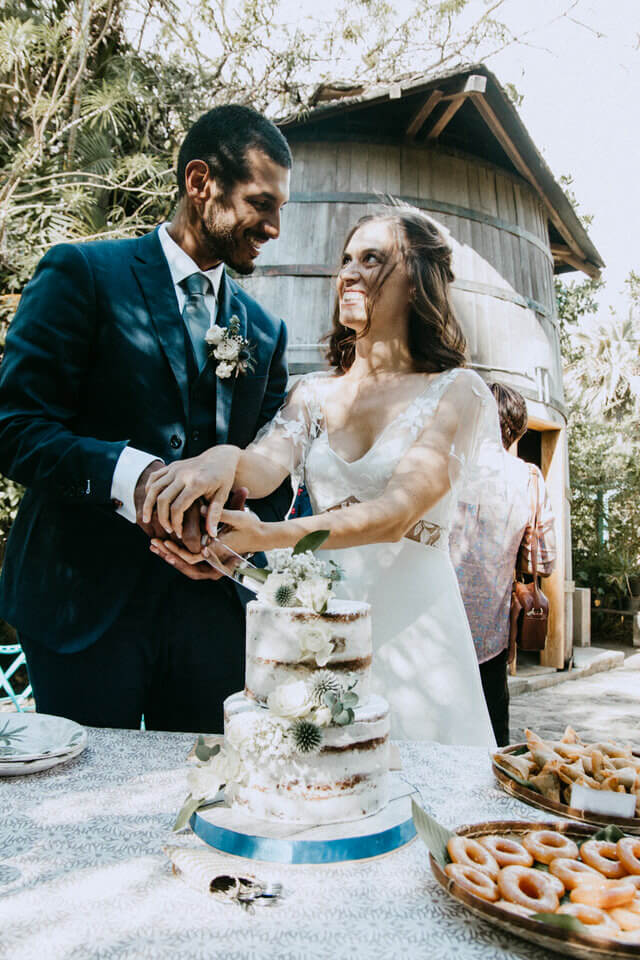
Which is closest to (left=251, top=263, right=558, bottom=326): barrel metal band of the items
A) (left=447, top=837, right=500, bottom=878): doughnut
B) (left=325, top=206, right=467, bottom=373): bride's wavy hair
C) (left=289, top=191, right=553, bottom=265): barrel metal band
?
(left=289, top=191, right=553, bottom=265): barrel metal band

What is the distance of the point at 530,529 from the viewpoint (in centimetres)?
385

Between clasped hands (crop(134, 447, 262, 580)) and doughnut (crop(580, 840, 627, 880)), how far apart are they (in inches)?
34.8

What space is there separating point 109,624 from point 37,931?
0.93 meters

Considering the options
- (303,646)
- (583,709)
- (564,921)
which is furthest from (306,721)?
(583,709)

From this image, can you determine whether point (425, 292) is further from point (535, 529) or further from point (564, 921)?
point (564, 921)

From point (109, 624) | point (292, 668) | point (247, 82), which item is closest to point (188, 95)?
point (247, 82)

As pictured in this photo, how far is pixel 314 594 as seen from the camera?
113 cm

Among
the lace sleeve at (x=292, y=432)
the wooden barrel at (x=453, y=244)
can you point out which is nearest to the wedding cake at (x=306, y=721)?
the lace sleeve at (x=292, y=432)

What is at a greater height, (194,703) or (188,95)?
(188,95)

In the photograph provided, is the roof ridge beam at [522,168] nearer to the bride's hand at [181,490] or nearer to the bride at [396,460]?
the bride at [396,460]

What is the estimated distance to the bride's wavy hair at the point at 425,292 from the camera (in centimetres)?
242

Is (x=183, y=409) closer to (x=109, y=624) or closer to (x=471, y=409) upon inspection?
(x=109, y=624)

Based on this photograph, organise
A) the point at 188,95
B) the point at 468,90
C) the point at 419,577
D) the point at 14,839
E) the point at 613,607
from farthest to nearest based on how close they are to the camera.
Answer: the point at 613,607 < the point at 188,95 < the point at 468,90 < the point at 419,577 < the point at 14,839

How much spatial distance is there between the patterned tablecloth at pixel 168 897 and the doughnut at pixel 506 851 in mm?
86
